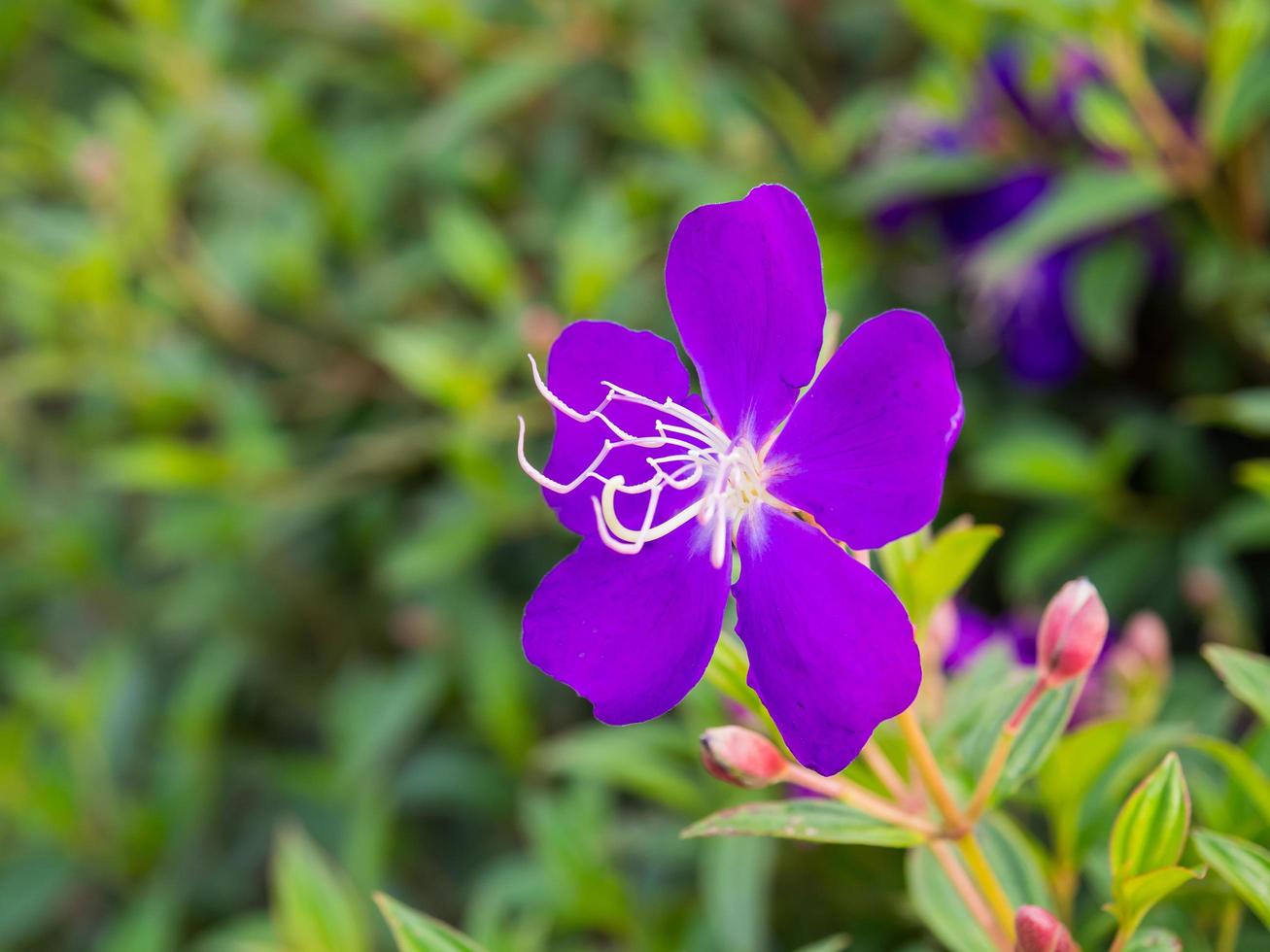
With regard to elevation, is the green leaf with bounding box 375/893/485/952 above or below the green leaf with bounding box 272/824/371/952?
above

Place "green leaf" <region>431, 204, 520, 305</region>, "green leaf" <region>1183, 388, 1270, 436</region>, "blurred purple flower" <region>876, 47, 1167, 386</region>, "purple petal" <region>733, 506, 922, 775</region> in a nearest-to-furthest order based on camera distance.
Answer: "purple petal" <region>733, 506, 922, 775</region> < "green leaf" <region>1183, 388, 1270, 436</region> < "blurred purple flower" <region>876, 47, 1167, 386</region> < "green leaf" <region>431, 204, 520, 305</region>

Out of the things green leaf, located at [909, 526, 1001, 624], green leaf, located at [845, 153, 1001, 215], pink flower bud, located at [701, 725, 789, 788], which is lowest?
pink flower bud, located at [701, 725, 789, 788]

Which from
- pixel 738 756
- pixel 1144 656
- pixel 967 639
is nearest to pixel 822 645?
pixel 738 756

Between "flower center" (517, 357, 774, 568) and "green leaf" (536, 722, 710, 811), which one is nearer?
"flower center" (517, 357, 774, 568)

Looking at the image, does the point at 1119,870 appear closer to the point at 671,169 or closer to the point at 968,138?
the point at 968,138

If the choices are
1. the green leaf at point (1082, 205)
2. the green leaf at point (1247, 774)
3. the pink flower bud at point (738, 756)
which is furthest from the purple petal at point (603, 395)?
the green leaf at point (1082, 205)

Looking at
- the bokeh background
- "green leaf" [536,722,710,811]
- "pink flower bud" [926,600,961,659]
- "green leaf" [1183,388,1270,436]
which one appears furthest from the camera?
the bokeh background

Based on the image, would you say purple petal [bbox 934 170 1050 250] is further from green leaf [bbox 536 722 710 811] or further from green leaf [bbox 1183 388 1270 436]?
green leaf [bbox 536 722 710 811]

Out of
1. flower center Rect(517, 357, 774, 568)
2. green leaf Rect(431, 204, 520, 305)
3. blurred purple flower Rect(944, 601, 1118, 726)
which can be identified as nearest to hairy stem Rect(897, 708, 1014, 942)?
flower center Rect(517, 357, 774, 568)
